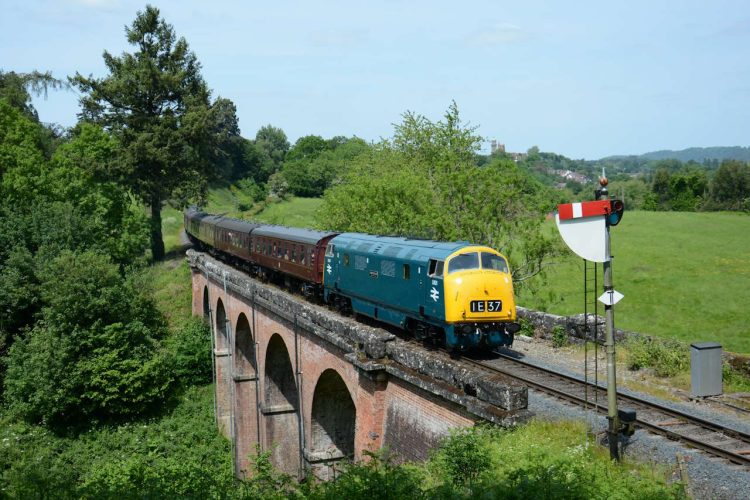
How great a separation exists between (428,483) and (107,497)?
486cm

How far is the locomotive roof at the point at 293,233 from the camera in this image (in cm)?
2452

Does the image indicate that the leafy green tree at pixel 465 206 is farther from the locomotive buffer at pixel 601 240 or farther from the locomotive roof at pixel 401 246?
the locomotive buffer at pixel 601 240

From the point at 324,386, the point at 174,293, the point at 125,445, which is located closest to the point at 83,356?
the point at 125,445

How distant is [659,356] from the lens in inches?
601

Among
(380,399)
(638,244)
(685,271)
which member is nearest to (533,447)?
(380,399)

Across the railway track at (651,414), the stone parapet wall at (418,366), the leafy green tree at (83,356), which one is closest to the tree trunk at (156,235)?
the leafy green tree at (83,356)

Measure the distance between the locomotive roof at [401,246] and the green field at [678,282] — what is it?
7.97 metres

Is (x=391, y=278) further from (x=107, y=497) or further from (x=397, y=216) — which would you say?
(x=397, y=216)

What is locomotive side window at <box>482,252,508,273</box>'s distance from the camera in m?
15.8

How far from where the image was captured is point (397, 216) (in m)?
29.2

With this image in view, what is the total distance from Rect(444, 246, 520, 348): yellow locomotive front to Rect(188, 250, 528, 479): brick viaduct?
0.88 meters

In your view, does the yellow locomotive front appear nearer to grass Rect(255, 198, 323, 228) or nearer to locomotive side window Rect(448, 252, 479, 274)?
locomotive side window Rect(448, 252, 479, 274)

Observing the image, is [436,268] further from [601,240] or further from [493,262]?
[601,240]

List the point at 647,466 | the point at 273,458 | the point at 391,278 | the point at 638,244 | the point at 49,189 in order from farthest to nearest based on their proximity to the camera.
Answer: the point at 638,244, the point at 49,189, the point at 273,458, the point at 391,278, the point at 647,466
